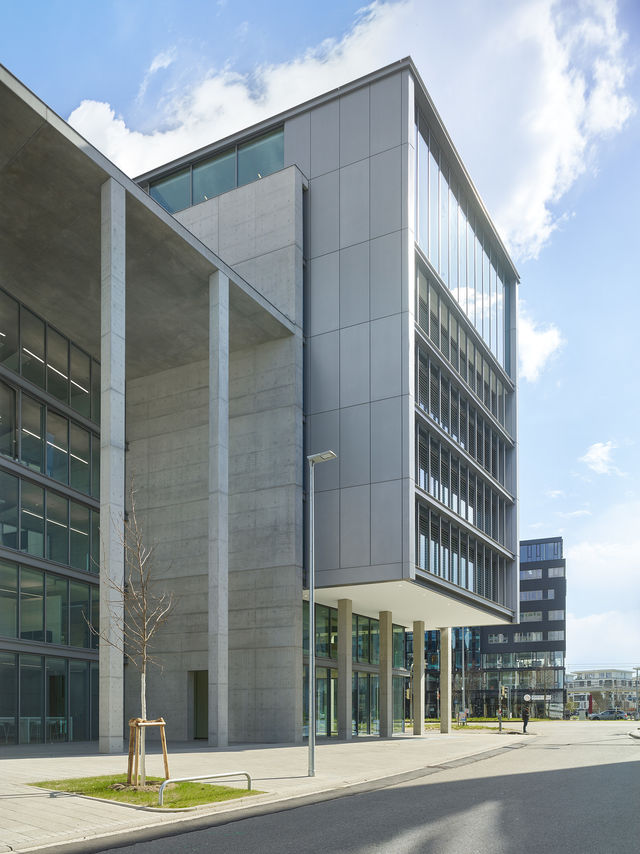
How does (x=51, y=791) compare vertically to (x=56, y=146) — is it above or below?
below

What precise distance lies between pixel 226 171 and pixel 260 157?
1854mm

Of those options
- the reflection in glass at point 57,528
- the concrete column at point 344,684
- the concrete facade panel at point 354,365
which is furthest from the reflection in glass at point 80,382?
the concrete column at point 344,684

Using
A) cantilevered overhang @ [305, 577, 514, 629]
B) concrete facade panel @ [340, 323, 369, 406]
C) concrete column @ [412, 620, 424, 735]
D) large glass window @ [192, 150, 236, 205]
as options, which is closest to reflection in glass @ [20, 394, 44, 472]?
concrete facade panel @ [340, 323, 369, 406]

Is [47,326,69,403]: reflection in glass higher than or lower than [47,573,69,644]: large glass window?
higher

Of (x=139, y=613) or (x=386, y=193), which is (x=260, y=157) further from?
(x=139, y=613)

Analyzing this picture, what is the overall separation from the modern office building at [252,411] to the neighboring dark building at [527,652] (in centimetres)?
7653

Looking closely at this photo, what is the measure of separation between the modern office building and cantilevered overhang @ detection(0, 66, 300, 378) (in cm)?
13

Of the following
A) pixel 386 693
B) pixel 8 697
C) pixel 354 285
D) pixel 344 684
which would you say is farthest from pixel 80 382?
pixel 386 693

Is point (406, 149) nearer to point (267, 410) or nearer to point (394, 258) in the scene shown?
point (394, 258)

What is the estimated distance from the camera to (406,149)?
1435 inches

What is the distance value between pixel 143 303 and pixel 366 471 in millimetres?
11301

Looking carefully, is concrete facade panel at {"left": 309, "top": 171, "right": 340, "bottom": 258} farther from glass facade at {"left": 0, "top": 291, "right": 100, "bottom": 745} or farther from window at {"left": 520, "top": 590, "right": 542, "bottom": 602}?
window at {"left": 520, "top": 590, "right": 542, "bottom": 602}

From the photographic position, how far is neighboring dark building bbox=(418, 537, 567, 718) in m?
117

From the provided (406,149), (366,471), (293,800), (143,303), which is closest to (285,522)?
(366,471)
